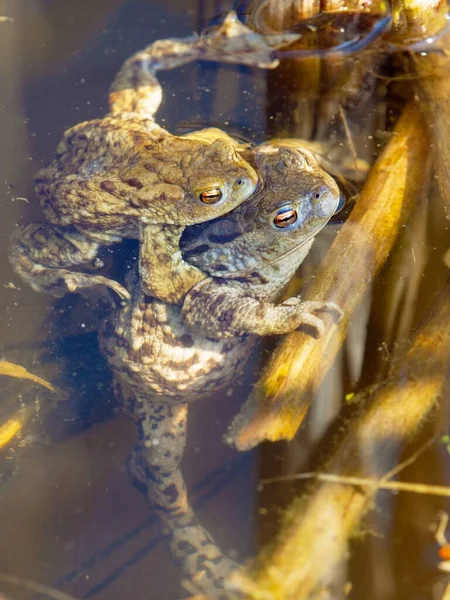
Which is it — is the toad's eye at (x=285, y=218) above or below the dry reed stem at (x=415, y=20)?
below

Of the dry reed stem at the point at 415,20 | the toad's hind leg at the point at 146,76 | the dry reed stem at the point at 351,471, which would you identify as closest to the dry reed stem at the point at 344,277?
the dry reed stem at the point at 351,471

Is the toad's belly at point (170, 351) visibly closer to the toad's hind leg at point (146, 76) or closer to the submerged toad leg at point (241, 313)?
the submerged toad leg at point (241, 313)

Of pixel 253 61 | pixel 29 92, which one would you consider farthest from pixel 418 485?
pixel 29 92

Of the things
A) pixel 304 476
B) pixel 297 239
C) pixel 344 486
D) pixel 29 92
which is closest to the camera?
pixel 344 486

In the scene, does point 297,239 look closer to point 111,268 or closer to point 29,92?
point 111,268

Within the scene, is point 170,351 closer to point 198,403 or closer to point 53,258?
point 198,403

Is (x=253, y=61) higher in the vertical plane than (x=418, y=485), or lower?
higher

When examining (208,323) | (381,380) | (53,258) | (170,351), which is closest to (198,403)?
(170,351)
